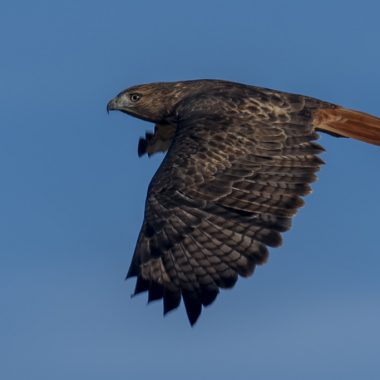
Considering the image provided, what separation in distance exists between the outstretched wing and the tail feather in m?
0.45

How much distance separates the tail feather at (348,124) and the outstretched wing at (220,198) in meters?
0.45

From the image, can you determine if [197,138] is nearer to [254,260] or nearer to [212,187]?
[212,187]

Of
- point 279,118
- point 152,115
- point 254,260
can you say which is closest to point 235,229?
point 254,260

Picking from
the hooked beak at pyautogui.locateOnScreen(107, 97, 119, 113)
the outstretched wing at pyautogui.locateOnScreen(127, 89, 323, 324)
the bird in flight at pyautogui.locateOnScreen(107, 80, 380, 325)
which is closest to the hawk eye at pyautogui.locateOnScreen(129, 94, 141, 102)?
the hooked beak at pyautogui.locateOnScreen(107, 97, 119, 113)

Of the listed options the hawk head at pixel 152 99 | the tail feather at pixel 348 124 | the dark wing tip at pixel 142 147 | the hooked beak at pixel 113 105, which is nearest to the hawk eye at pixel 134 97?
the hawk head at pixel 152 99

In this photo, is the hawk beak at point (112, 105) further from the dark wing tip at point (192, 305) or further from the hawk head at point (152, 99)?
the dark wing tip at point (192, 305)

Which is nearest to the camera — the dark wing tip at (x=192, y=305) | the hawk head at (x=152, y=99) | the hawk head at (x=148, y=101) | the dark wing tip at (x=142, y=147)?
the dark wing tip at (x=192, y=305)

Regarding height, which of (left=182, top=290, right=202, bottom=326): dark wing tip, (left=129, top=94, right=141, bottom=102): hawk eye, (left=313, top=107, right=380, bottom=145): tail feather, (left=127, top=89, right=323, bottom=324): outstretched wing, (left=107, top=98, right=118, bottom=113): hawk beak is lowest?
(left=182, top=290, right=202, bottom=326): dark wing tip

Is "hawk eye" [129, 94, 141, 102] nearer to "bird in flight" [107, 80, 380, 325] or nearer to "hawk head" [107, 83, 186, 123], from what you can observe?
"hawk head" [107, 83, 186, 123]

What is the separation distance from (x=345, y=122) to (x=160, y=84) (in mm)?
2584

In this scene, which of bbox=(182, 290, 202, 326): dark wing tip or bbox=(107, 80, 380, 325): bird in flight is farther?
bbox=(107, 80, 380, 325): bird in flight

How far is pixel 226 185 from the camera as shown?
46.8 ft

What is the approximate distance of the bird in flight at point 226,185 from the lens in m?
13.5

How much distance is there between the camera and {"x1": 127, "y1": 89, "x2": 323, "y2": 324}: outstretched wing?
13.5 meters
